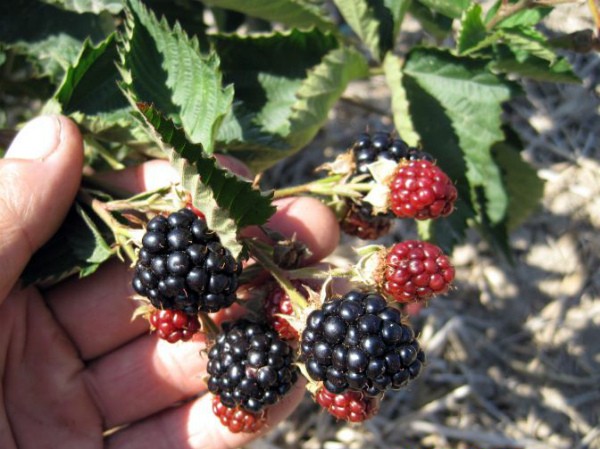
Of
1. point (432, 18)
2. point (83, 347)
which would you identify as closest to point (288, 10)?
point (432, 18)

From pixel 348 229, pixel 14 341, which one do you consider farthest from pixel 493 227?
pixel 14 341

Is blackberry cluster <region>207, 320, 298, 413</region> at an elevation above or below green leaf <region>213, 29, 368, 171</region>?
below

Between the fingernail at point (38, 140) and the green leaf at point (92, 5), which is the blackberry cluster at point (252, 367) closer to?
the fingernail at point (38, 140)

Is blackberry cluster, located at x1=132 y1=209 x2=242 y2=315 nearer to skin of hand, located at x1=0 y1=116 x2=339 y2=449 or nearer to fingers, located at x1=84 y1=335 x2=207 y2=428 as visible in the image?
skin of hand, located at x1=0 y1=116 x2=339 y2=449

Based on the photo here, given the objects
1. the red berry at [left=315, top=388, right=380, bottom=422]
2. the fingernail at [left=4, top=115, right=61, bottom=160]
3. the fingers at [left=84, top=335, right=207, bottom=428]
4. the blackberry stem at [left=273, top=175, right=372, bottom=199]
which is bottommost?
the fingers at [left=84, top=335, right=207, bottom=428]

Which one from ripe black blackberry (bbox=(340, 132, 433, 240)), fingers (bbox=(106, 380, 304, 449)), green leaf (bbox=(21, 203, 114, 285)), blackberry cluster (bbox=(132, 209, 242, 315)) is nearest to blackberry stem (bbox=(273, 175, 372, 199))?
ripe black blackberry (bbox=(340, 132, 433, 240))

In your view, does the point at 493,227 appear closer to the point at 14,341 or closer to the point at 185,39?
the point at 185,39
